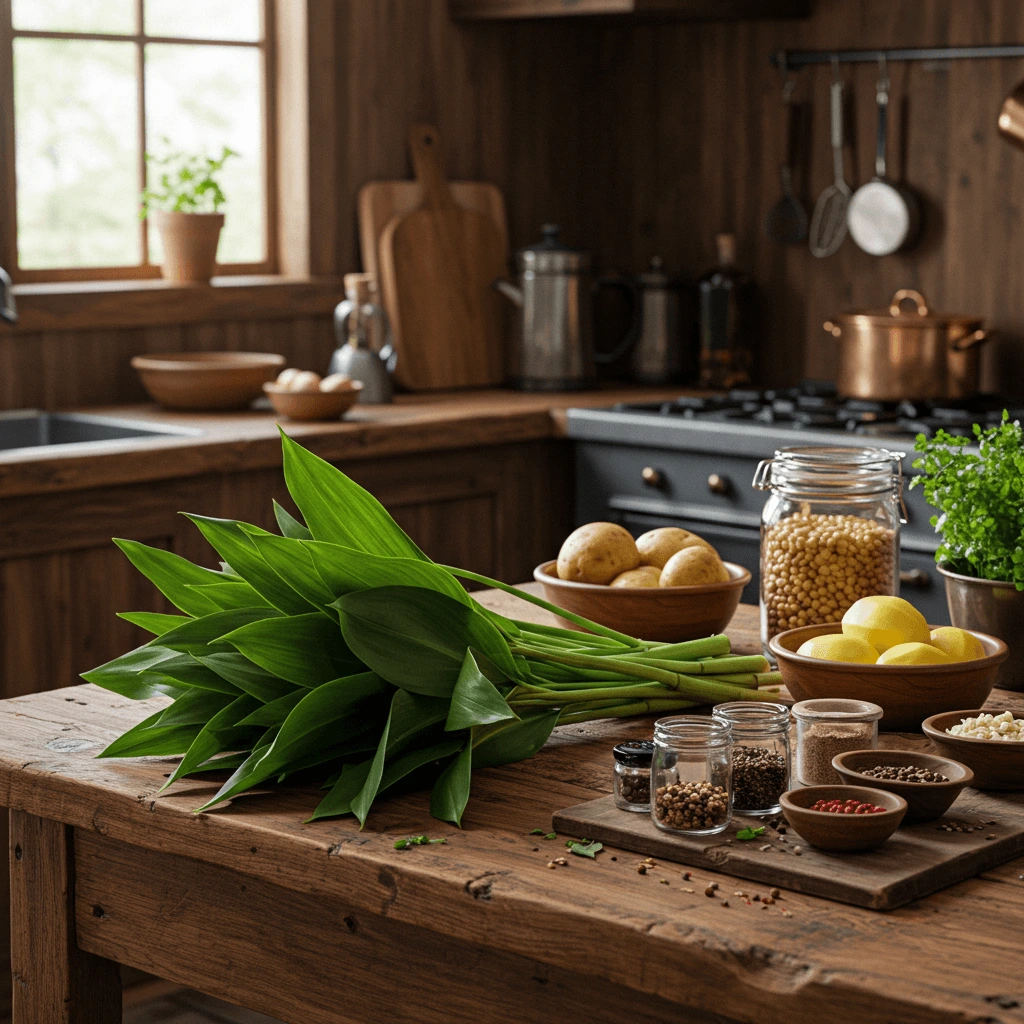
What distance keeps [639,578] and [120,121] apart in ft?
7.86

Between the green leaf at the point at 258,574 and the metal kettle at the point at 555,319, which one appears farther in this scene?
the metal kettle at the point at 555,319

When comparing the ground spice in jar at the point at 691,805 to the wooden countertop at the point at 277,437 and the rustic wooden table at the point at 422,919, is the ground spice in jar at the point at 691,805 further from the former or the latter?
the wooden countertop at the point at 277,437

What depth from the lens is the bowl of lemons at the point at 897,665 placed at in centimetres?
142

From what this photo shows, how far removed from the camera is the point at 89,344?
3.53 m

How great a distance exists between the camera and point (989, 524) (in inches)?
62.3

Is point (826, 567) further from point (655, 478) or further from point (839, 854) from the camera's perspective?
point (655, 478)

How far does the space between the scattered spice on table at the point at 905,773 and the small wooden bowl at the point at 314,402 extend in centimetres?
220

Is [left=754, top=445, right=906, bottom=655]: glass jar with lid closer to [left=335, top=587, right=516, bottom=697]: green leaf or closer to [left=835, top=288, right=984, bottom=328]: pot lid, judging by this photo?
[left=335, top=587, right=516, bottom=697]: green leaf

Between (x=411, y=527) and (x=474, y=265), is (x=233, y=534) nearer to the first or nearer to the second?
(x=411, y=527)

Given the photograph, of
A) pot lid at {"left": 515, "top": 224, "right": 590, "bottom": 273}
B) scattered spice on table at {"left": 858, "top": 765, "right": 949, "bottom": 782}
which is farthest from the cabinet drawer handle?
scattered spice on table at {"left": 858, "top": 765, "right": 949, "bottom": 782}

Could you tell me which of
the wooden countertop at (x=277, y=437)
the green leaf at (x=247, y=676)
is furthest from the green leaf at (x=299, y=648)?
the wooden countertop at (x=277, y=437)

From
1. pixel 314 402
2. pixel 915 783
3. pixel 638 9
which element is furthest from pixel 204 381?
pixel 915 783

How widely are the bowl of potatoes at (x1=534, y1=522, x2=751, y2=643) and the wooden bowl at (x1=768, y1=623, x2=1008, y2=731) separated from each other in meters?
0.22

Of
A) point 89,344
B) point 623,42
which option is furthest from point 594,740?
point 623,42
